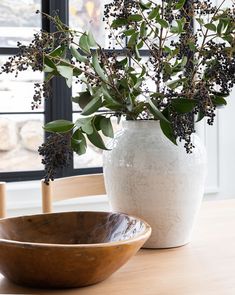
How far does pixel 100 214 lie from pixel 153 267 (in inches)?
6.4

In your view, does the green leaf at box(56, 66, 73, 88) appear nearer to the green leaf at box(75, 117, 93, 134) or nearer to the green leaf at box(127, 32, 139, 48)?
the green leaf at box(75, 117, 93, 134)

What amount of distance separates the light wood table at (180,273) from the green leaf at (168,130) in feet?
0.83

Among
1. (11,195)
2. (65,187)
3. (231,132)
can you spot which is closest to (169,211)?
(65,187)

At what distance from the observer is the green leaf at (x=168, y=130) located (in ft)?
3.84

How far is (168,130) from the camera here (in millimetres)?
1171

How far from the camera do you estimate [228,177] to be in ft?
9.60

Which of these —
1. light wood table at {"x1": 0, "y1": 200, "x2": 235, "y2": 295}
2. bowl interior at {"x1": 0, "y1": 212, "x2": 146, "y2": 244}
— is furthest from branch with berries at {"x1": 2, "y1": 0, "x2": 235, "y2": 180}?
light wood table at {"x1": 0, "y1": 200, "x2": 235, "y2": 295}

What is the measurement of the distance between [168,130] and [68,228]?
0.30m

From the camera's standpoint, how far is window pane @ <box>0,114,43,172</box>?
2.58 m

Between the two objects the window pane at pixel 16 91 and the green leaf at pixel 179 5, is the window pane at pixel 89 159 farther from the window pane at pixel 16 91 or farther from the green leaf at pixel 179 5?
the green leaf at pixel 179 5

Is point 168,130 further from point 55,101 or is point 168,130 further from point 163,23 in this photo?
point 55,101

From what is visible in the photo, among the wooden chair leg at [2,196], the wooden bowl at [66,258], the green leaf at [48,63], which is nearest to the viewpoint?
the wooden bowl at [66,258]

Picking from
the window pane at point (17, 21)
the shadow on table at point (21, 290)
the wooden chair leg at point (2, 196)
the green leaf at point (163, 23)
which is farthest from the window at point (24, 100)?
the shadow on table at point (21, 290)

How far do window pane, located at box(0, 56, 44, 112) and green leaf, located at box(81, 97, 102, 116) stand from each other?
147 cm
